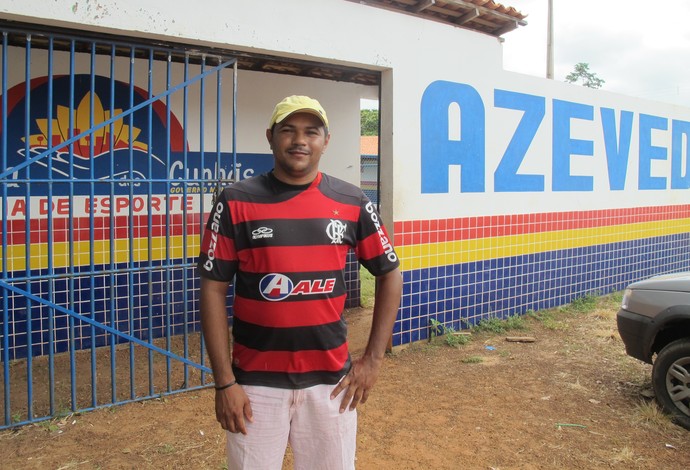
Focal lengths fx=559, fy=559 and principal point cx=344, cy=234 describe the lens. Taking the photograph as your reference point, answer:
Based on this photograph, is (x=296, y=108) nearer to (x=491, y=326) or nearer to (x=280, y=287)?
(x=280, y=287)

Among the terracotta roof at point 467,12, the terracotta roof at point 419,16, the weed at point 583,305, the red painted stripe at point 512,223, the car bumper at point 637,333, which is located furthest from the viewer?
the weed at point 583,305

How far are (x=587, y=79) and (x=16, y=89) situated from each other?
44395 millimetres

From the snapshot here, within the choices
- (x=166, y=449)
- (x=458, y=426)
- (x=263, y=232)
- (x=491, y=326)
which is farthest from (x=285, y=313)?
(x=491, y=326)

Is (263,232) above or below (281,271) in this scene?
above

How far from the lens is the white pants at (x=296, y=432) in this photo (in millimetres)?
2043

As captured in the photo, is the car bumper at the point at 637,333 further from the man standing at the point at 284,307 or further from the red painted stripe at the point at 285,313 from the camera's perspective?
the red painted stripe at the point at 285,313

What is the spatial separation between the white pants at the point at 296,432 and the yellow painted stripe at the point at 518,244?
345cm

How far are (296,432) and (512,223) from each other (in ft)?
16.7

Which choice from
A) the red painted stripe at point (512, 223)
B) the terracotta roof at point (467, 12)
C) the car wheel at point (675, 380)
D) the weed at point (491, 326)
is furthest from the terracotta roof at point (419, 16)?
the car wheel at point (675, 380)

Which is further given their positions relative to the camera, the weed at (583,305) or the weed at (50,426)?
the weed at (583,305)

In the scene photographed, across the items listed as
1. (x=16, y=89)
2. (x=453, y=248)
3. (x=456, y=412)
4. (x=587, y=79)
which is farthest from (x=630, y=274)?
(x=587, y=79)

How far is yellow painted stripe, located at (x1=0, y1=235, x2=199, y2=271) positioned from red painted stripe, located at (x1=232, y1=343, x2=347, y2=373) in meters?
3.13

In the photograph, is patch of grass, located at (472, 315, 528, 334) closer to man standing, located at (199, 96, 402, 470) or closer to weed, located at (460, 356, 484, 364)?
weed, located at (460, 356, 484, 364)

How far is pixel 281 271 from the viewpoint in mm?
2014
